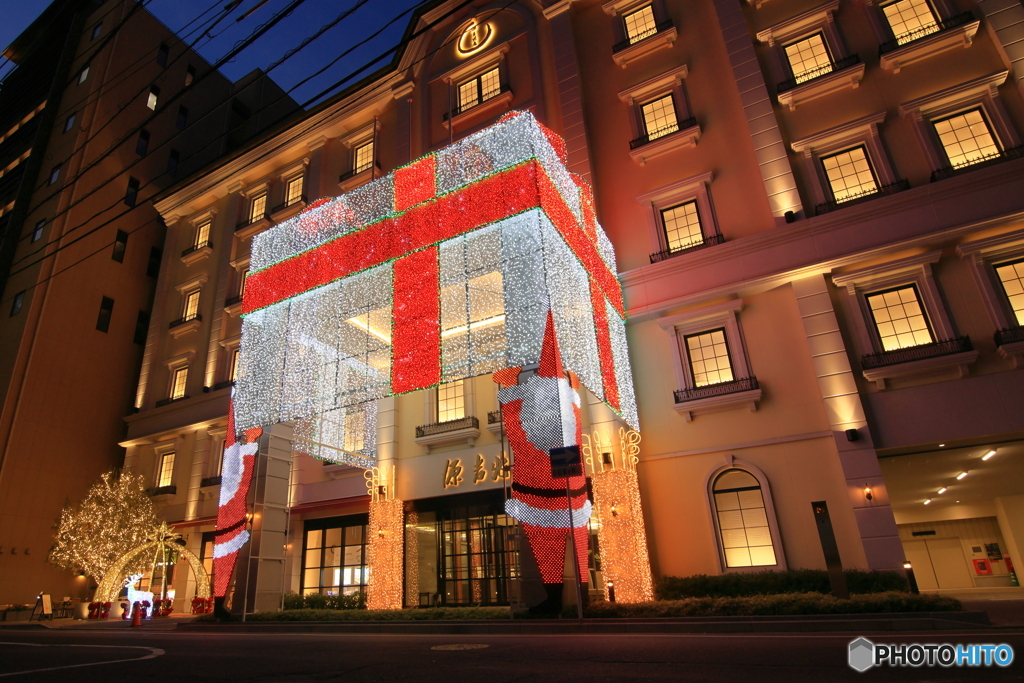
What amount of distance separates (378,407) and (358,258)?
19.9 feet

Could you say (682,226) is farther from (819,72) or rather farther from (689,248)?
(819,72)

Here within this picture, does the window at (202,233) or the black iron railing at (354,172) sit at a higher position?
the window at (202,233)

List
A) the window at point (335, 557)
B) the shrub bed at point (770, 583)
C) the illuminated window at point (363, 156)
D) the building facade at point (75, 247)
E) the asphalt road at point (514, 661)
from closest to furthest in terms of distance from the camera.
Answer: the asphalt road at point (514, 661) → the shrub bed at point (770, 583) → the window at point (335, 557) → the building facade at point (75, 247) → the illuminated window at point (363, 156)

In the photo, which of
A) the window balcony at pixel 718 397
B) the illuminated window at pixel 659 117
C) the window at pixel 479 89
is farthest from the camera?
the window at pixel 479 89

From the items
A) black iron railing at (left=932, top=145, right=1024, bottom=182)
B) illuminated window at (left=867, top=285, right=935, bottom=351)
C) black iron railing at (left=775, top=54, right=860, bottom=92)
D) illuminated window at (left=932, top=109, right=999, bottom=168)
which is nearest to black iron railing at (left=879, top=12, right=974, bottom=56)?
black iron railing at (left=775, top=54, right=860, bottom=92)

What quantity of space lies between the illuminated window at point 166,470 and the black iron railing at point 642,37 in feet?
80.4

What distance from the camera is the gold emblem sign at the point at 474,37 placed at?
2188cm

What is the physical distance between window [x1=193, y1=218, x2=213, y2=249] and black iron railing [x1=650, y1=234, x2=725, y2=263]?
22886mm

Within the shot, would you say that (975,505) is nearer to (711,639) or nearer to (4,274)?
(711,639)

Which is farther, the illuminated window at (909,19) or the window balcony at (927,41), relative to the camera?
the illuminated window at (909,19)

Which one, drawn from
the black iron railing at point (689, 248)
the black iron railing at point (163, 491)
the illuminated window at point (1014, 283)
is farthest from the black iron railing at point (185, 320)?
the illuminated window at point (1014, 283)

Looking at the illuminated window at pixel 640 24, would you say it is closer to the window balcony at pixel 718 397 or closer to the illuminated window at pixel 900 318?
the illuminated window at pixel 900 318

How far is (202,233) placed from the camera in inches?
1113

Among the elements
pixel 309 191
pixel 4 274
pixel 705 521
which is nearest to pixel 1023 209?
pixel 705 521
